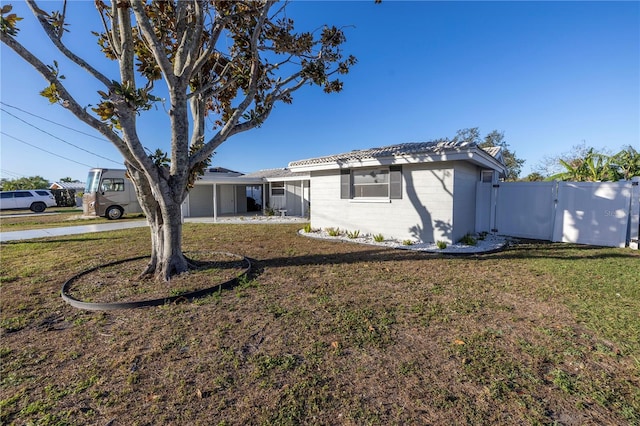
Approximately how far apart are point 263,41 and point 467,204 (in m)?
7.96

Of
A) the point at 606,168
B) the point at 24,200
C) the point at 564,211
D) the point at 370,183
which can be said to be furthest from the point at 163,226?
the point at 24,200

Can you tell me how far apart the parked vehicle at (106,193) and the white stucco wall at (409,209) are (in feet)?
43.4

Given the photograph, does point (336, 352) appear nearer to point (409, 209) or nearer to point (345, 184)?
point (409, 209)

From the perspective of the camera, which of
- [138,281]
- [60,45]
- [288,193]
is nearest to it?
[60,45]

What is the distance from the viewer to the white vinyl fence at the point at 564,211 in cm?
818

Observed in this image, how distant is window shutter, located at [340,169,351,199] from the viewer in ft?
34.0

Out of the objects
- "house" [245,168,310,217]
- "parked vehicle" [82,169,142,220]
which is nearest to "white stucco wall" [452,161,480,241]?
"house" [245,168,310,217]

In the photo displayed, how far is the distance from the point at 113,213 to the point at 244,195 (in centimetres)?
871

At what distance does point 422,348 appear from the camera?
120 inches

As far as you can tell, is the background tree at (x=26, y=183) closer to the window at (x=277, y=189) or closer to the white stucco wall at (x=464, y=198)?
the window at (x=277, y=189)

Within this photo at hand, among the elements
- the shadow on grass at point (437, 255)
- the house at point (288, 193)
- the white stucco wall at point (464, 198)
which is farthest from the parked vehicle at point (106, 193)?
the white stucco wall at point (464, 198)

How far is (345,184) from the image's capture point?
10.5m

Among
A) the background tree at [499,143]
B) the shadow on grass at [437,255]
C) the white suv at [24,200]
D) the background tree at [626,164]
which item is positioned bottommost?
the shadow on grass at [437,255]

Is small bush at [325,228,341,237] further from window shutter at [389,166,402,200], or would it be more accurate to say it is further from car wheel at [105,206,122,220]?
car wheel at [105,206,122,220]
